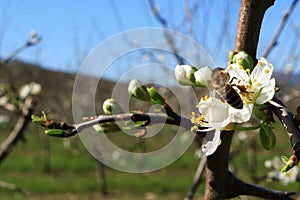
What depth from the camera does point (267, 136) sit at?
791 mm

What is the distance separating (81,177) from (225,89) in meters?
9.64

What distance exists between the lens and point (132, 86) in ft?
2.94

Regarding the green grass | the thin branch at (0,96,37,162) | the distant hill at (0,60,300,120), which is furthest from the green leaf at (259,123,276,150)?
the distant hill at (0,60,300,120)

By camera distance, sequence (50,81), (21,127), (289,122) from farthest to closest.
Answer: (50,81) < (21,127) < (289,122)

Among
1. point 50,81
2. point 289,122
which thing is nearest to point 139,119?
point 289,122

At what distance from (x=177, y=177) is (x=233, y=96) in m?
9.39

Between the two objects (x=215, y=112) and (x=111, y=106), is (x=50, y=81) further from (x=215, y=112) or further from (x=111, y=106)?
(x=215, y=112)

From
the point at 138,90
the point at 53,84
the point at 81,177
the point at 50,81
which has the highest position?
the point at 138,90

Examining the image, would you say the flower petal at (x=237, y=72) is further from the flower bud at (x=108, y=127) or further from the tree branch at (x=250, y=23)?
the flower bud at (x=108, y=127)

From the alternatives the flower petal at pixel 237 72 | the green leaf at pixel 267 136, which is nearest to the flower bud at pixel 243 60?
the flower petal at pixel 237 72

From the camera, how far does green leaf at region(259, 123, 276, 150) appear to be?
30.7 inches

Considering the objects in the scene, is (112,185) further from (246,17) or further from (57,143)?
(246,17)

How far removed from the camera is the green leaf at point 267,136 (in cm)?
78

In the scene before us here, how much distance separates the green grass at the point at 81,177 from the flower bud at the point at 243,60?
634 centimetres
